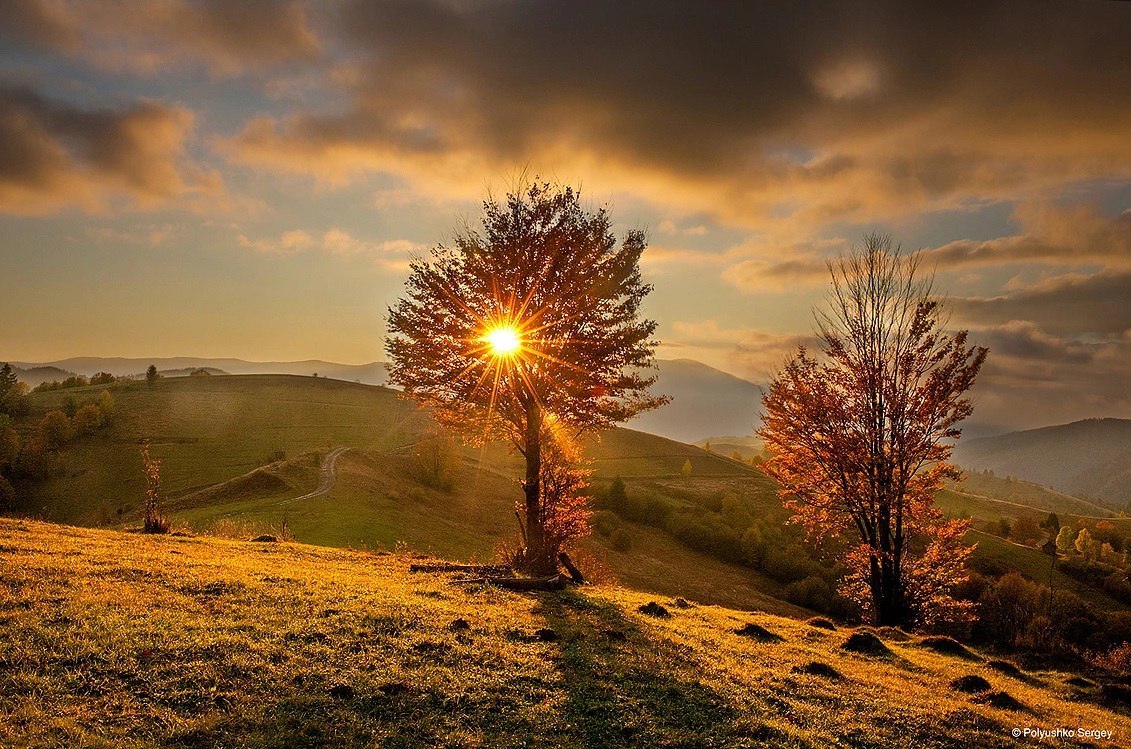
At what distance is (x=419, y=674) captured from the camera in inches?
415

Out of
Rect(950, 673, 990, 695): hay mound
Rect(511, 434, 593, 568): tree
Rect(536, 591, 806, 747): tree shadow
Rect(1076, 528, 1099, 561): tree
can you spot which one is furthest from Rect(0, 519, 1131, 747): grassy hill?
Rect(1076, 528, 1099, 561): tree

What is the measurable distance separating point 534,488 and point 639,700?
55.2 ft

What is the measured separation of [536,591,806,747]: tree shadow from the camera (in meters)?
9.18

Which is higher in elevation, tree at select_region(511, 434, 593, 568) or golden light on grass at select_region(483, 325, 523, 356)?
golden light on grass at select_region(483, 325, 523, 356)

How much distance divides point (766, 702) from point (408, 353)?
60.8ft

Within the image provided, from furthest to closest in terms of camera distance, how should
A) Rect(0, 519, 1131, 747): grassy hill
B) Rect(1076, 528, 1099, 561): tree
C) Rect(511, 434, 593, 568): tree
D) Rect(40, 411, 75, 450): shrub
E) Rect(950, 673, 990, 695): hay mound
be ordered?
Rect(1076, 528, 1099, 561): tree, Rect(40, 411, 75, 450): shrub, Rect(511, 434, 593, 568): tree, Rect(950, 673, 990, 695): hay mound, Rect(0, 519, 1131, 747): grassy hill

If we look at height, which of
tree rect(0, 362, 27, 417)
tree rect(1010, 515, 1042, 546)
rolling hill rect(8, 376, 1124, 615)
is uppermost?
tree rect(0, 362, 27, 417)

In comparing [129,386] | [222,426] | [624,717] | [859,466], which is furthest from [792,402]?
[129,386]

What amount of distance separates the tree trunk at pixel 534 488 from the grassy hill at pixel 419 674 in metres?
7.99

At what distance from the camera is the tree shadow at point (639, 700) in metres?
9.18

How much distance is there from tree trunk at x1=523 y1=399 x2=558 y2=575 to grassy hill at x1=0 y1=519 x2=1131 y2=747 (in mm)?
7990

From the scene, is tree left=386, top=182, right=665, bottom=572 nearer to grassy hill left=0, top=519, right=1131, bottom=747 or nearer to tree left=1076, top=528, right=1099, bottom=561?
grassy hill left=0, top=519, right=1131, bottom=747

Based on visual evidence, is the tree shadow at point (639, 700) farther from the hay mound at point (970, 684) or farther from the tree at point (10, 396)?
the tree at point (10, 396)

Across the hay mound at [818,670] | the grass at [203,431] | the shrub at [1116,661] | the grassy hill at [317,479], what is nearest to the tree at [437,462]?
the grassy hill at [317,479]
